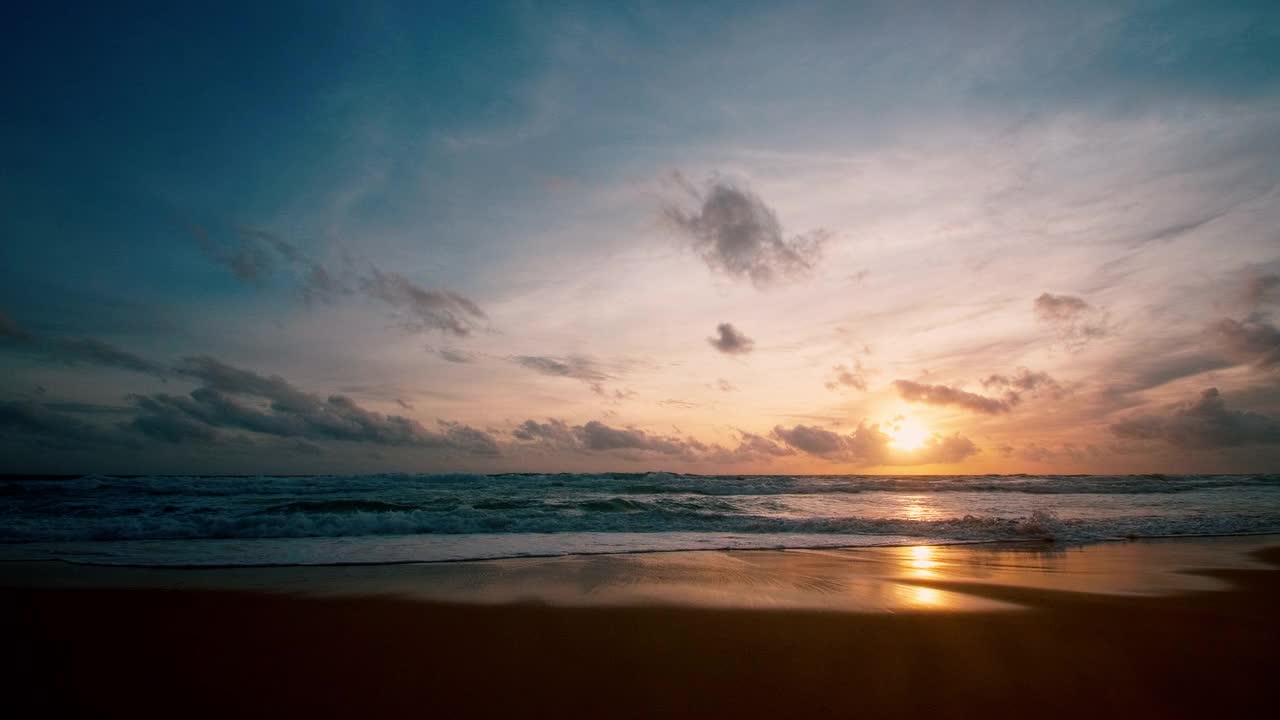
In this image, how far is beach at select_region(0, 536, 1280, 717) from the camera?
171 inches

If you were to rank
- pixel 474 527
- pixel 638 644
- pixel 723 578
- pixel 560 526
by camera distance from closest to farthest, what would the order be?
pixel 638 644 → pixel 723 578 → pixel 474 527 → pixel 560 526

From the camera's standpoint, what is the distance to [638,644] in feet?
18.4

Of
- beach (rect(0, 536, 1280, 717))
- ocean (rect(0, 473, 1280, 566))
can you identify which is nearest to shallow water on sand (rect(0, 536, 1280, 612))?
beach (rect(0, 536, 1280, 717))

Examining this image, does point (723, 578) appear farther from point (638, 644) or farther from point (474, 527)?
point (474, 527)

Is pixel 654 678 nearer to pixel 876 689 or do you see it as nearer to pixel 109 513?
pixel 876 689

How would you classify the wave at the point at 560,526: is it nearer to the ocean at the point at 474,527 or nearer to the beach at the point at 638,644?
the ocean at the point at 474,527

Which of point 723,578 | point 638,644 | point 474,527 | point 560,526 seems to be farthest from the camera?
point 560,526

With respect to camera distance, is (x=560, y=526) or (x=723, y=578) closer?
(x=723, y=578)

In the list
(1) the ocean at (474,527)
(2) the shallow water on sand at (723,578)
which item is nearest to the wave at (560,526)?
(1) the ocean at (474,527)

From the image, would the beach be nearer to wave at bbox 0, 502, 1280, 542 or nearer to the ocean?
the ocean

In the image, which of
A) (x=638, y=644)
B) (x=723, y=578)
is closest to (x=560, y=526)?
(x=723, y=578)

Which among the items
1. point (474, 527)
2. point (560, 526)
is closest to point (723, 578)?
point (560, 526)

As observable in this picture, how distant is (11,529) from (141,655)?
13.8 meters

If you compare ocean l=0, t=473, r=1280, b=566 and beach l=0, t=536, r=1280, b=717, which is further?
ocean l=0, t=473, r=1280, b=566
